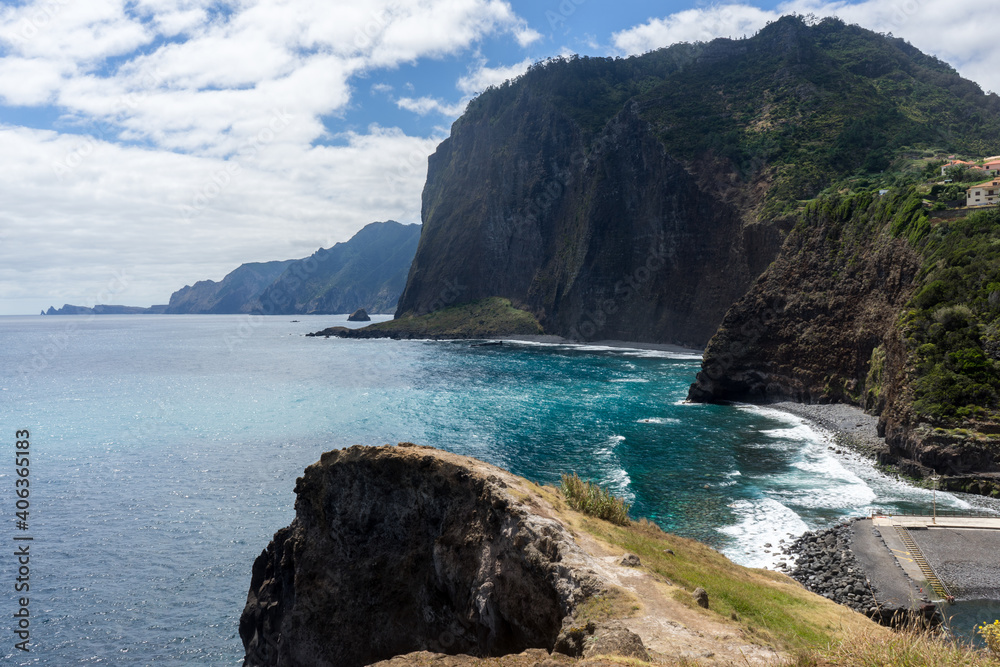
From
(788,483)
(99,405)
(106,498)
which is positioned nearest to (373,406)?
(106,498)

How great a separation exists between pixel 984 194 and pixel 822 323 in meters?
17.4

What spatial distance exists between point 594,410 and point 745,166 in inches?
2857

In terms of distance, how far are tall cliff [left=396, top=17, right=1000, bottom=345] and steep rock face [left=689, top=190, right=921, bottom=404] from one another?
25.5m

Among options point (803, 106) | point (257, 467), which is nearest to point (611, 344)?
point (803, 106)

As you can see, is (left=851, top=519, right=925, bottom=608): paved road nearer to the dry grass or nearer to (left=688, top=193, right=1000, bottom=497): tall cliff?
(left=688, top=193, right=1000, bottom=497): tall cliff

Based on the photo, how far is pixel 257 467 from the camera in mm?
40906

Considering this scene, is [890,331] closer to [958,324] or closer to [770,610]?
[958,324]

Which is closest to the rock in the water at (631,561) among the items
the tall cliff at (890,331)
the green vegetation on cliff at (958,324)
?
the tall cliff at (890,331)

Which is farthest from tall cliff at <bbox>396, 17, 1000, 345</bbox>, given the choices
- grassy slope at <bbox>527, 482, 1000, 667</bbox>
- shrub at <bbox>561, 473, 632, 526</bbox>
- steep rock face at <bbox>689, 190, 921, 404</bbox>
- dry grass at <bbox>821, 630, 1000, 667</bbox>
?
dry grass at <bbox>821, 630, 1000, 667</bbox>

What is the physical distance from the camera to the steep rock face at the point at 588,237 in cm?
Result: 10862

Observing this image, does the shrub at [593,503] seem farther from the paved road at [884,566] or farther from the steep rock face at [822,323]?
the steep rock face at [822,323]
